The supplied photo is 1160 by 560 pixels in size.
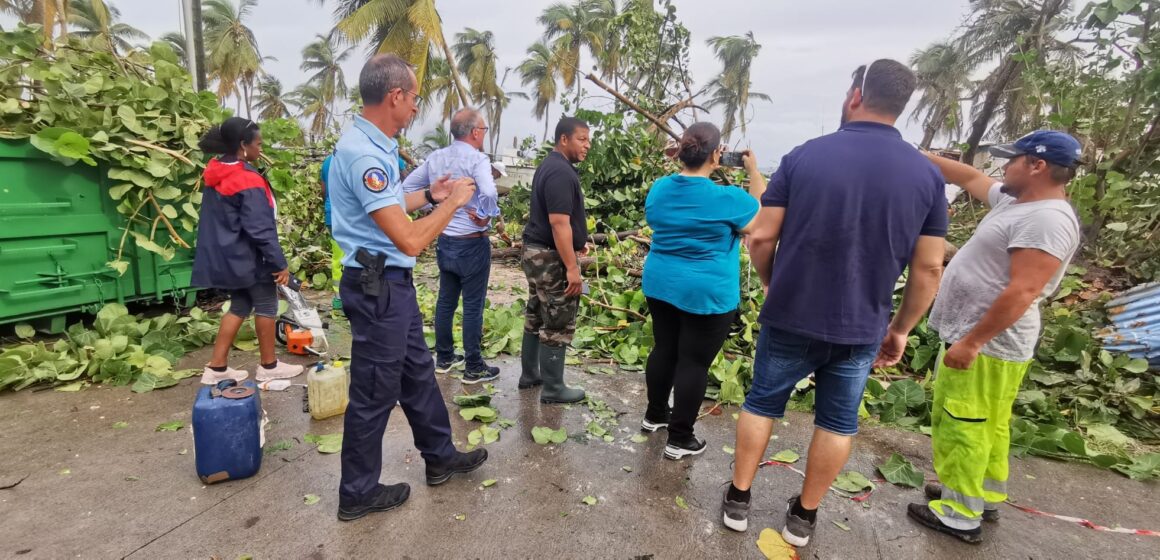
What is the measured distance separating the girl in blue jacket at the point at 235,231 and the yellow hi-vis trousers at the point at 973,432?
4.09m

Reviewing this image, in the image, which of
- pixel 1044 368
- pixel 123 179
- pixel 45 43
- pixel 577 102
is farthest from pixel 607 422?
pixel 577 102

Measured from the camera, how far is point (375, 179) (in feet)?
7.03

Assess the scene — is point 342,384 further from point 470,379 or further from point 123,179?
point 123,179

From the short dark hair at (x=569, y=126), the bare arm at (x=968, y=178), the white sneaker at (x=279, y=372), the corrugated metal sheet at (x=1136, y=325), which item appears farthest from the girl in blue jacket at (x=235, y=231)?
the corrugated metal sheet at (x=1136, y=325)

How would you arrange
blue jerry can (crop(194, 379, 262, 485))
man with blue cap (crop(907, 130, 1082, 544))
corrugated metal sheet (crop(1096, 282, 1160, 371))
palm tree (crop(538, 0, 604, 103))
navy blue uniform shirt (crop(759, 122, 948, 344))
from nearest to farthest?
navy blue uniform shirt (crop(759, 122, 948, 344)) < man with blue cap (crop(907, 130, 1082, 544)) < blue jerry can (crop(194, 379, 262, 485)) < corrugated metal sheet (crop(1096, 282, 1160, 371)) < palm tree (crop(538, 0, 604, 103))

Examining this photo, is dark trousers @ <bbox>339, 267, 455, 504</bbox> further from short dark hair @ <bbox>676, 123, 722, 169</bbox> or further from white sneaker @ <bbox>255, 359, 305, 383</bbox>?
white sneaker @ <bbox>255, 359, 305, 383</bbox>

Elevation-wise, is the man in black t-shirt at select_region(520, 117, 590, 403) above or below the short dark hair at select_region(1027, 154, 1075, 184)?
below

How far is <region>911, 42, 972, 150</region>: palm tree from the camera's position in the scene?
28547 millimetres

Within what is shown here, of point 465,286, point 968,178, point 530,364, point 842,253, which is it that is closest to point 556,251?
point 465,286

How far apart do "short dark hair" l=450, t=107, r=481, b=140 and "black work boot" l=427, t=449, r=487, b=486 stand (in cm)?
232

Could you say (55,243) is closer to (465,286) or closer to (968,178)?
(465,286)

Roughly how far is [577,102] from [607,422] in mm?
6971

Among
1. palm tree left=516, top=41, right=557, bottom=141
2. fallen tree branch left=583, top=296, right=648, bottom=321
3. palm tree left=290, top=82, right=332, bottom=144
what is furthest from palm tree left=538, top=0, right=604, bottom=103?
fallen tree branch left=583, top=296, right=648, bottom=321

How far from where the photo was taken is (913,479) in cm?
292
